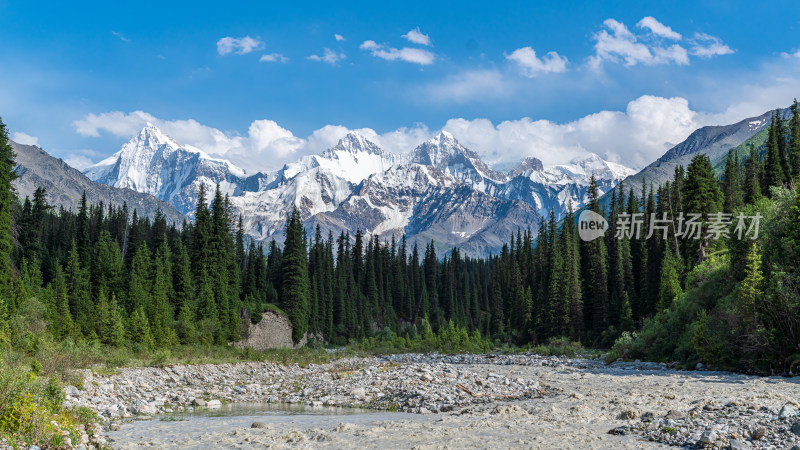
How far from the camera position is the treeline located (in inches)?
1226

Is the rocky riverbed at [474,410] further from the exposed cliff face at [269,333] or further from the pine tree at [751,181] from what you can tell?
the pine tree at [751,181]

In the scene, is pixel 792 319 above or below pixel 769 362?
above

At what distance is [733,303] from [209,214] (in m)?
55.8

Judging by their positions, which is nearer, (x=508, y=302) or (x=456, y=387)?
(x=456, y=387)

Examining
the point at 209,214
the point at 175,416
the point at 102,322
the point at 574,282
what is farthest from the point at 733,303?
the point at 209,214

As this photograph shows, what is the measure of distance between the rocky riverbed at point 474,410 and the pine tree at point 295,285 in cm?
4227

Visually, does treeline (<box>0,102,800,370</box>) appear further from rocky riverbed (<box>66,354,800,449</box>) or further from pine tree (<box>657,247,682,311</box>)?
rocky riverbed (<box>66,354,800,449</box>)

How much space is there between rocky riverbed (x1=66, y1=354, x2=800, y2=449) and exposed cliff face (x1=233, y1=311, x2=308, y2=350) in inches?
1290

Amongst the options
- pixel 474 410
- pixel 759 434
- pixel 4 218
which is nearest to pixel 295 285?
pixel 4 218

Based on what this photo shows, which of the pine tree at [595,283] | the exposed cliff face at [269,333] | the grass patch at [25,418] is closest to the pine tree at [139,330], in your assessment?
the exposed cliff face at [269,333]

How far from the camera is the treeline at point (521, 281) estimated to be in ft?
102

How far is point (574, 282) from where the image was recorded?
7912 centimetres

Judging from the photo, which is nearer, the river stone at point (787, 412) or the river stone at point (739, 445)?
the river stone at point (739, 445)

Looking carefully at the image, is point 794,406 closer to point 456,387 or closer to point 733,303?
point 456,387
